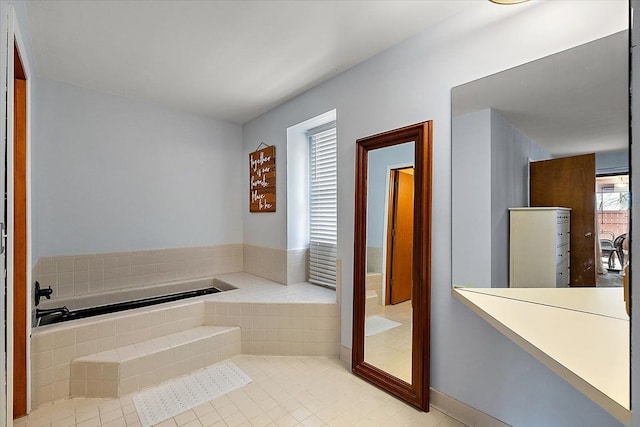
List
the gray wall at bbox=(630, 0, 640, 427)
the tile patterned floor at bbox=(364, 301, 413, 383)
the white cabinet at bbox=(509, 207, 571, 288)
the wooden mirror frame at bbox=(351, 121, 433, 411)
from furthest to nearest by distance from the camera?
the tile patterned floor at bbox=(364, 301, 413, 383) < the wooden mirror frame at bbox=(351, 121, 433, 411) < the white cabinet at bbox=(509, 207, 571, 288) < the gray wall at bbox=(630, 0, 640, 427)

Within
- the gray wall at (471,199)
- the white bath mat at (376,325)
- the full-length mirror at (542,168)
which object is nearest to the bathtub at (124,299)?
the white bath mat at (376,325)

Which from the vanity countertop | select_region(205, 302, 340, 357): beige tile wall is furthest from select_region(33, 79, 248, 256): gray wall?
the vanity countertop

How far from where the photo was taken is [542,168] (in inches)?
53.8

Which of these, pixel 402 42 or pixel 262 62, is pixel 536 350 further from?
pixel 262 62

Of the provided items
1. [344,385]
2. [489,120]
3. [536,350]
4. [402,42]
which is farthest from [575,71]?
[344,385]

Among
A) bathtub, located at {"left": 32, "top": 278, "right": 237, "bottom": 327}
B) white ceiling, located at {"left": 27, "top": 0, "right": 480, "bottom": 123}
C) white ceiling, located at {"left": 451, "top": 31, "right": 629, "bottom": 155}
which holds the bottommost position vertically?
bathtub, located at {"left": 32, "top": 278, "right": 237, "bottom": 327}

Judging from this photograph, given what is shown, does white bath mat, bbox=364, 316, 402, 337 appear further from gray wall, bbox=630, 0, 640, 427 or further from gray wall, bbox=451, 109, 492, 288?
gray wall, bbox=630, 0, 640, 427

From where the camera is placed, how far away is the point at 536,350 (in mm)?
944

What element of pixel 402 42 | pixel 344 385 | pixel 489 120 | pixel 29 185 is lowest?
pixel 344 385

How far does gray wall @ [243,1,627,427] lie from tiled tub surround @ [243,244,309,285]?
85 cm

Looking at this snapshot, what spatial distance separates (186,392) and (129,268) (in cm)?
151

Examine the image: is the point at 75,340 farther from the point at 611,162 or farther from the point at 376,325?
the point at 611,162

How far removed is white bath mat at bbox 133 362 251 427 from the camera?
6.08ft

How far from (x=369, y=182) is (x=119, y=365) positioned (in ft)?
6.69
